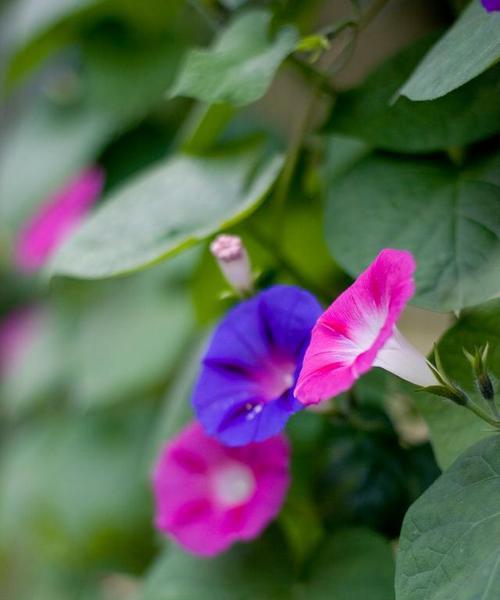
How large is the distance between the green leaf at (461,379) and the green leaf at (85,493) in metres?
0.55

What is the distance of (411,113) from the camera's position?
1.94 feet

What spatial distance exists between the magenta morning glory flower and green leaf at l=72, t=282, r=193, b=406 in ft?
1.19

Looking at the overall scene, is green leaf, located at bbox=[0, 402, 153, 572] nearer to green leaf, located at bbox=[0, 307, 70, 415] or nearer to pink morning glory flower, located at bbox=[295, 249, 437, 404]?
green leaf, located at bbox=[0, 307, 70, 415]

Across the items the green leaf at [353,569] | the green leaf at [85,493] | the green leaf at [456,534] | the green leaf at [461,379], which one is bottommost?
the green leaf at [85,493]

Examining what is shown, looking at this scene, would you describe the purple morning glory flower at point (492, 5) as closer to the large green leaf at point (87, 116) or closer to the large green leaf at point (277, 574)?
the large green leaf at point (277, 574)

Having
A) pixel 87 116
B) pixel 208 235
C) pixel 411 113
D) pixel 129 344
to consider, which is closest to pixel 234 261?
pixel 208 235

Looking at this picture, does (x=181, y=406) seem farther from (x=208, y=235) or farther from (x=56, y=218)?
(x=56, y=218)

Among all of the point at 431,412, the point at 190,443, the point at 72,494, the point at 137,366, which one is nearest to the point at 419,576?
the point at 431,412

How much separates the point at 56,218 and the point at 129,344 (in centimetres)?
18

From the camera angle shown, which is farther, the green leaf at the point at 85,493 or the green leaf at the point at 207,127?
the green leaf at the point at 85,493

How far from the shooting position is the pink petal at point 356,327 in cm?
39

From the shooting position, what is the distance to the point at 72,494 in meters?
1.10

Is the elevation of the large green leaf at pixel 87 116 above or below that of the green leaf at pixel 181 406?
above

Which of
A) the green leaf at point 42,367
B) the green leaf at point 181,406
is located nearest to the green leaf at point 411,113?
the green leaf at point 181,406
